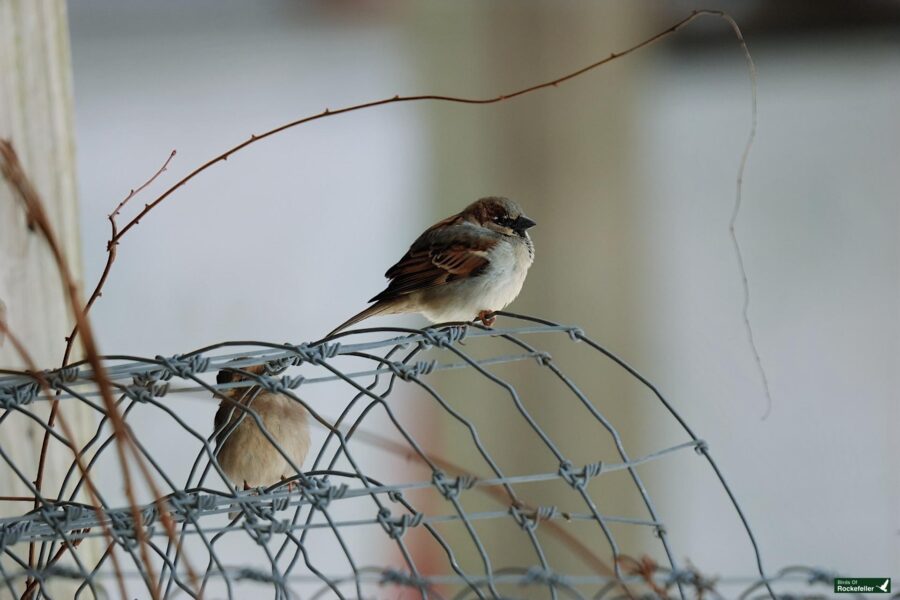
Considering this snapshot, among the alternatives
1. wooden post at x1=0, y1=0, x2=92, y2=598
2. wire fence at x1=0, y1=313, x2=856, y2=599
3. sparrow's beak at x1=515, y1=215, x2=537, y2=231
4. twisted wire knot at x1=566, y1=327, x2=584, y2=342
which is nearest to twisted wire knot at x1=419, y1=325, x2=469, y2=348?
wire fence at x1=0, y1=313, x2=856, y2=599

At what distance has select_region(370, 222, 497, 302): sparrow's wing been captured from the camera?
171 cm

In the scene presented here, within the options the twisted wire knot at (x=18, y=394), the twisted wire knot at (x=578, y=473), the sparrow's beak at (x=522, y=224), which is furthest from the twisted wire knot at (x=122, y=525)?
the sparrow's beak at (x=522, y=224)

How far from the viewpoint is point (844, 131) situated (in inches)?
103

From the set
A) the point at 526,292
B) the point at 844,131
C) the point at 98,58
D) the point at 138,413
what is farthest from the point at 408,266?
the point at 844,131

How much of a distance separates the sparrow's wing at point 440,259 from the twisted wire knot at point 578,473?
29.4 inches

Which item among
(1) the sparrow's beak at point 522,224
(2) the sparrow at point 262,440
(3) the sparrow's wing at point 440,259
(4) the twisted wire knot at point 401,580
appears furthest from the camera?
(1) the sparrow's beak at point 522,224

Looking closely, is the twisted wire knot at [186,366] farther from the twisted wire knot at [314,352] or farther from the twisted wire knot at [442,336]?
the twisted wire knot at [442,336]

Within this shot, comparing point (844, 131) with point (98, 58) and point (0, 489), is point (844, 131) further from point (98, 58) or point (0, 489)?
point (0, 489)

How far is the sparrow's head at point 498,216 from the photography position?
1.82 m

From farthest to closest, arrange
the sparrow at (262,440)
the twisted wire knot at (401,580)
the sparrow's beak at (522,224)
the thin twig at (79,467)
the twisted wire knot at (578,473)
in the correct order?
the sparrow's beak at (522,224), the sparrow at (262,440), the twisted wire knot at (578,473), the twisted wire knot at (401,580), the thin twig at (79,467)

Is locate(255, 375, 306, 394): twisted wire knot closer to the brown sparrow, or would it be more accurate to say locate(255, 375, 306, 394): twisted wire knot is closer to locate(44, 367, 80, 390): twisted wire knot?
locate(44, 367, 80, 390): twisted wire knot

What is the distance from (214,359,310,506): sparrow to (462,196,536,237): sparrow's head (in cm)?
67

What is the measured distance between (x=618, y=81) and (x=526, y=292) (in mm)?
471

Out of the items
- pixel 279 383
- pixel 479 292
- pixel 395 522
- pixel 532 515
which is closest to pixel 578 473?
pixel 532 515
